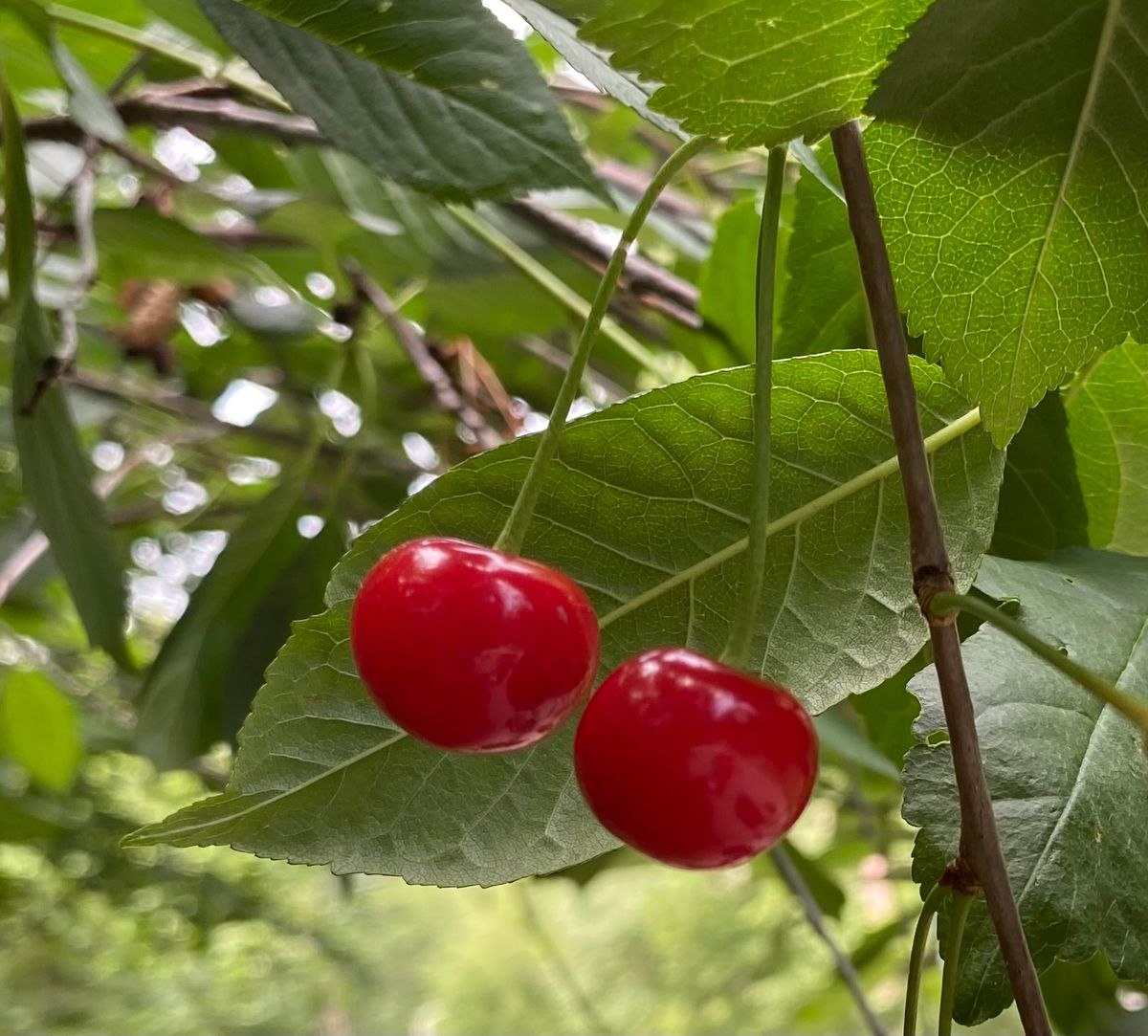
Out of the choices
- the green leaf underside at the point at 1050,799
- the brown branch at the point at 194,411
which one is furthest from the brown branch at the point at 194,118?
the green leaf underside at the point at 1050,799

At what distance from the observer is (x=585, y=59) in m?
0.48

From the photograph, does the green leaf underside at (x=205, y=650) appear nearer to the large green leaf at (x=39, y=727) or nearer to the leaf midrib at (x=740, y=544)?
the leaf midrib at (x=740, y=544)

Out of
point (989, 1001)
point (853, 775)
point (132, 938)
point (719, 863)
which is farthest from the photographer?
point (132, 938)

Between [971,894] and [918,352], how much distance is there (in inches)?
10.5

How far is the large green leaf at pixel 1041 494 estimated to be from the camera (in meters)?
0.56

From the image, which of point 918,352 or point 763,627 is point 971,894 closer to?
point 763,627

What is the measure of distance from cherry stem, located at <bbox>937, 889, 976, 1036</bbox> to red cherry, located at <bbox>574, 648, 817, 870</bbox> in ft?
0.30

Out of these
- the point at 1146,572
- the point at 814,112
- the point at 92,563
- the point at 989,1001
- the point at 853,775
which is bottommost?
the point at 853,775

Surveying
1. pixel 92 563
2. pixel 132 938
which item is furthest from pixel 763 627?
pixel 132 938

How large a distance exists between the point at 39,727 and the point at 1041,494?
1.62 m

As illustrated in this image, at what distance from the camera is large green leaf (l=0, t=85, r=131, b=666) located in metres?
0.70

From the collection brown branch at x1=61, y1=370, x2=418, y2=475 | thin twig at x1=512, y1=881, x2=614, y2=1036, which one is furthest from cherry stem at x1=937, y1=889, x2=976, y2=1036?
thin twig at x1=512, y1=881, x2=614, y2=1036

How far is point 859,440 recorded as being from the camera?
0.50 meters

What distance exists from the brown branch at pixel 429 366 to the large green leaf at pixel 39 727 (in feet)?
3.21
